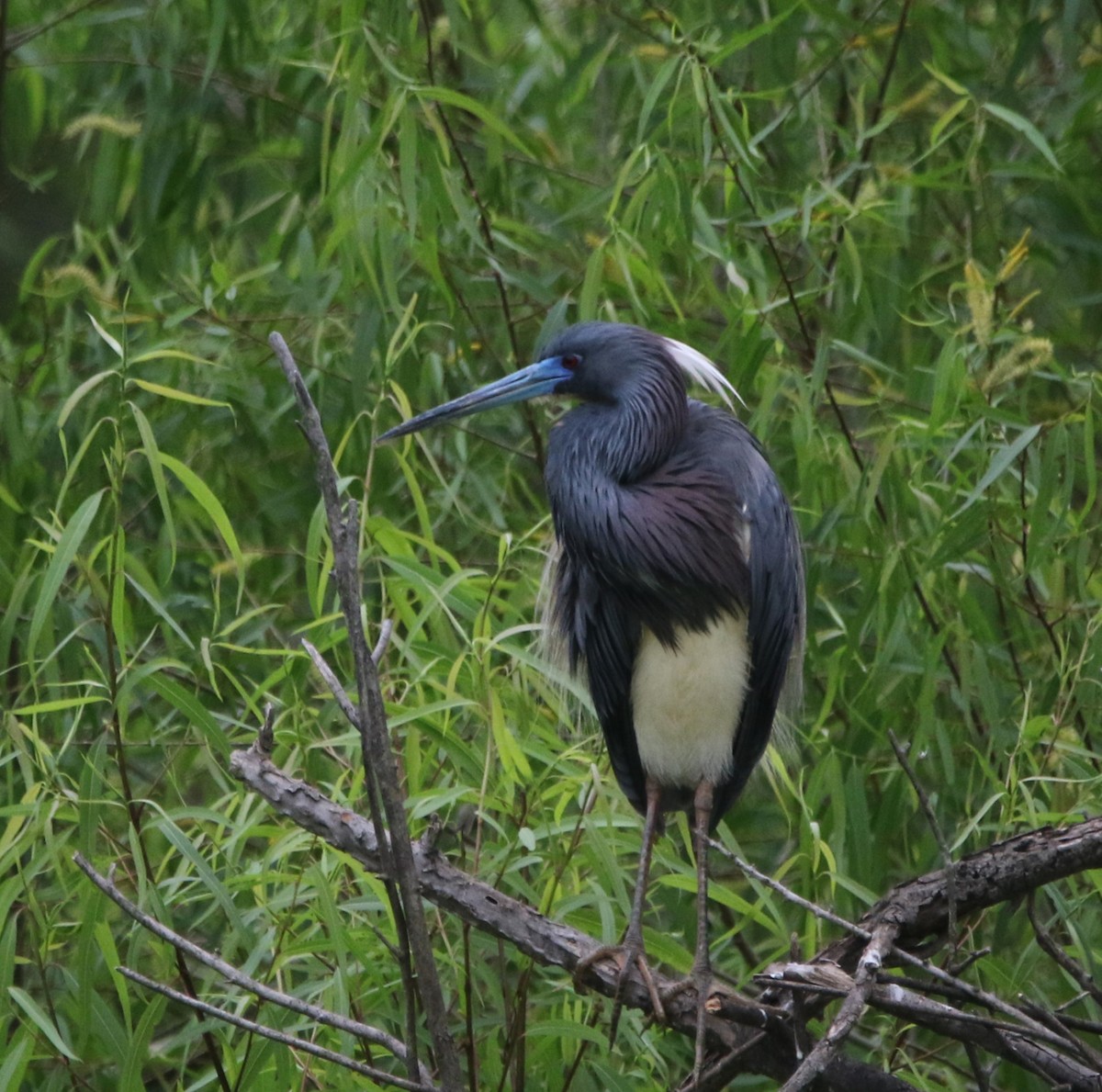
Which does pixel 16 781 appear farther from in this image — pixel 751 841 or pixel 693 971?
pixel 751 841

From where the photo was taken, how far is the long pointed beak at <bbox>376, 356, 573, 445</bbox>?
2.21 m

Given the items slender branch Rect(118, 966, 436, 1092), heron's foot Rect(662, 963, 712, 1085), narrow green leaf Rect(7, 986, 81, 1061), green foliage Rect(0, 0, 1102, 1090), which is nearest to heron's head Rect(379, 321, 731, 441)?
green foliage Rect(0, 0, 1102, 1090)

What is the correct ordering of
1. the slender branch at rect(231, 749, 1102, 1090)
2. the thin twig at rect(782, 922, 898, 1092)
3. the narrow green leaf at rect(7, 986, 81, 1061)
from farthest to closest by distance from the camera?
the narrow green leaf at rect(7, 986, 81, 1061), the slender branch at rect(231, 749, 1102, 1090), the thin twig at rect(782, 922, 898, 1092)

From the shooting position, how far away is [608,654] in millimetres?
2297

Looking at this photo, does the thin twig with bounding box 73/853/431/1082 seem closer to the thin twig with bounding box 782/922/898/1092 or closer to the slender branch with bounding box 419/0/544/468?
the thin twig with bounding box 782/922/898/1092

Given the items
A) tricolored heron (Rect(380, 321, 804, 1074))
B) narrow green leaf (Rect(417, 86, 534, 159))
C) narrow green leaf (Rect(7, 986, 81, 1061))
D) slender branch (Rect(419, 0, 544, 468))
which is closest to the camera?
narrow green leaf (Rect(7, 986, 81, 1061))

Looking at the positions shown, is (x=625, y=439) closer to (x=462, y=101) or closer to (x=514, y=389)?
(x=514, y=389)

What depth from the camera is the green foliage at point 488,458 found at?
2018 mm

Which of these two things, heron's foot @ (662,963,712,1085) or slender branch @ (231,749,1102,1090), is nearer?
slender branch @ (231,749,1102,1090)

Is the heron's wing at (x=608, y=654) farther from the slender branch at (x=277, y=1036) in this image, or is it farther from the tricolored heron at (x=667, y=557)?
the slender branch at (x=277, y=1036)

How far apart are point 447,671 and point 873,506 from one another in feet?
2.26

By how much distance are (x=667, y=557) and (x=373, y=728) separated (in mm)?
984

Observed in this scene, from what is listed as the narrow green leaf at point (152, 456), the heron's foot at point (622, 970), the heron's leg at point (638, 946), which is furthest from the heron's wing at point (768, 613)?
the narrow green leaf at point (152, 456)

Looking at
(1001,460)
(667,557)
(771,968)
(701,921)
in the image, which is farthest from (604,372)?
(771,968)
